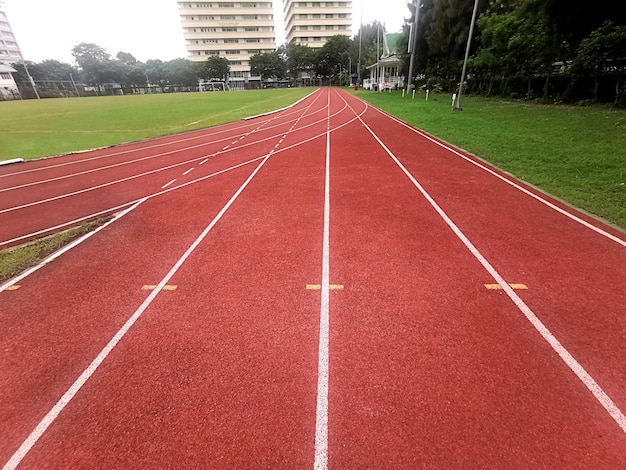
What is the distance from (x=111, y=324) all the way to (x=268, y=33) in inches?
4197

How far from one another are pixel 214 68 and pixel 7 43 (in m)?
71.2

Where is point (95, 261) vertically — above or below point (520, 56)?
below

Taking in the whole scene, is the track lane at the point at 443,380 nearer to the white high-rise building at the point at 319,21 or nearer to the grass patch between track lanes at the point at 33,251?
the grass patch between track lanes at the point at 33,251

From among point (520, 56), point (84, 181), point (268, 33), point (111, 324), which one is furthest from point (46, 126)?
point (268, 33)

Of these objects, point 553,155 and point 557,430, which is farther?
point 553,155

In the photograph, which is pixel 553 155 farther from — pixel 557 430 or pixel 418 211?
pixel 557 430

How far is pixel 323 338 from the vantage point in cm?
383

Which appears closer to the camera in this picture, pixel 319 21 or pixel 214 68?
pixel 214 68

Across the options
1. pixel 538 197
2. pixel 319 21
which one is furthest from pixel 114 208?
pixel 319 21

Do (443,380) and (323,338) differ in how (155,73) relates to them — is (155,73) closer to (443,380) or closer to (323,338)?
(323,338)

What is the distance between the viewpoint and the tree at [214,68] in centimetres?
8281

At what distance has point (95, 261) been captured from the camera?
5.68 meters

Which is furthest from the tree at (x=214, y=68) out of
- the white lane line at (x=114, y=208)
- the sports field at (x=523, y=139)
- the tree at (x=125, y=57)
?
the white lane line at (x=114, y=208)

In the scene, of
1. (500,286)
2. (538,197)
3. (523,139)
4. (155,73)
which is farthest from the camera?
(155,73)
